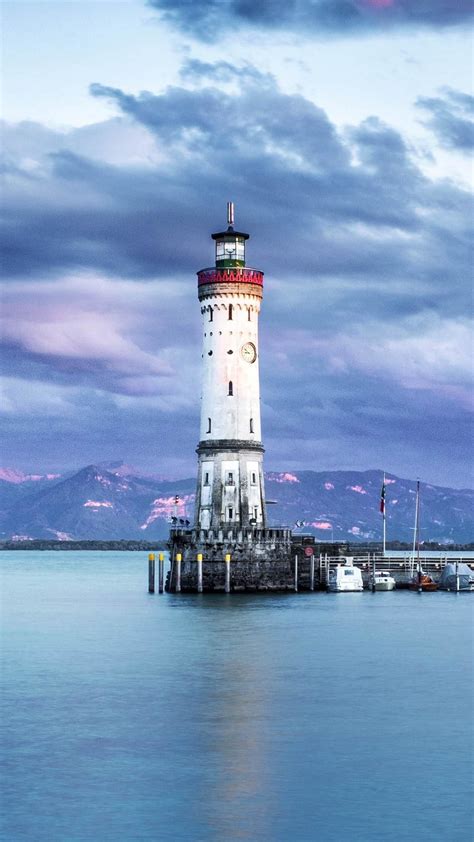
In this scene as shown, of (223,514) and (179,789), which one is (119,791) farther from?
(223,514)

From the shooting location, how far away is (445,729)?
162 feet

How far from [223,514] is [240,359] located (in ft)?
39.7

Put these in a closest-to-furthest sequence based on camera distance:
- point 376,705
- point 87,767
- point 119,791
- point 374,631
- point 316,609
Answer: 1. point 119,791
2. point 87,767
3. point 376,705
4. point 374,631
5. point 316,609

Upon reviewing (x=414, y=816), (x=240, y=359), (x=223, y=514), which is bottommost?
(x=414, y=816)

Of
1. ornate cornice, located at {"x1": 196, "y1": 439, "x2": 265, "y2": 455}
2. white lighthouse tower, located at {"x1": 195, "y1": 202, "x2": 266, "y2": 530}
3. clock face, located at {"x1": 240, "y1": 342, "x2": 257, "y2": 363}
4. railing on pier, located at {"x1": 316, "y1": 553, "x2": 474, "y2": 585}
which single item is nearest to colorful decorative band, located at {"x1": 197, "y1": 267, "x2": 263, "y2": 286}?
white lighthouse tower, located at {"x1": 195, "y1": 202, "x2": 266, "y2": 530}

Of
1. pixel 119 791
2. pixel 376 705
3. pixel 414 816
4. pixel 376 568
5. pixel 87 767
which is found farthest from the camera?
pixel 376 568

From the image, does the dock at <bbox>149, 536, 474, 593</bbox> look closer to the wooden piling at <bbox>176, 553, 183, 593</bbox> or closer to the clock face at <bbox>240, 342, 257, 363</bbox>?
the wooden piling at <bbox>176, 553, 183, 593</bbox>

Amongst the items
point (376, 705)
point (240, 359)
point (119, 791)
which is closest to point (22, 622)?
A: point (240, 359)

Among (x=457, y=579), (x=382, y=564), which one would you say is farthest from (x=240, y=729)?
(x=382, y=564)

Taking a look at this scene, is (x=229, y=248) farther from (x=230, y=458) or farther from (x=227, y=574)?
(x=227, y=574)

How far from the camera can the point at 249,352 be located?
103062 mm

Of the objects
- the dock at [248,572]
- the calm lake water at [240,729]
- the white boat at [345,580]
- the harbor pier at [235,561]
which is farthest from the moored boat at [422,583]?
the calm lake water at [240,729]

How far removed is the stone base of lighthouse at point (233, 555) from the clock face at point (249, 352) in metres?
13.2

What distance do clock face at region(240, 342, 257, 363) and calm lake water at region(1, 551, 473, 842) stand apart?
20529 millimetres
